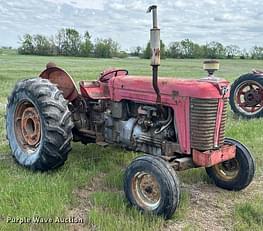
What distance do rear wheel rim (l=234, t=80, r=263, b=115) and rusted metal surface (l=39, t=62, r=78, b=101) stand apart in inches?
226

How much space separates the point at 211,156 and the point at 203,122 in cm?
36

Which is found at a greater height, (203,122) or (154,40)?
(154,40)

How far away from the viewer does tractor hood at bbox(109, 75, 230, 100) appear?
420cm

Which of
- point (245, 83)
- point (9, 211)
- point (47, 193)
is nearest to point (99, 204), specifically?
point (47, 193)

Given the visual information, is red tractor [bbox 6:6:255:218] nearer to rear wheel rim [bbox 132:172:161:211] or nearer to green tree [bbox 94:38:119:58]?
rear wheel rim [bbox 132:172:161:211]

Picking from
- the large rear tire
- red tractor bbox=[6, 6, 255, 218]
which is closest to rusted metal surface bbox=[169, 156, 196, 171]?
red tractor bbox=[6, 6, 255, 218]

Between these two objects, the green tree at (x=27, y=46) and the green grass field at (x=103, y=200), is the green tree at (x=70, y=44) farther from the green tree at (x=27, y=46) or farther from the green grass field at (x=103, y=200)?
the green grass field at (x=103, y=200)

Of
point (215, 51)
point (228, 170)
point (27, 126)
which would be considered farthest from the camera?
point (215, 51)

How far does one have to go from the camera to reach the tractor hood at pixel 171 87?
4.20 meters

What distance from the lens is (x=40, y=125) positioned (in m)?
5.24

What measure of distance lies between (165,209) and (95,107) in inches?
78.4

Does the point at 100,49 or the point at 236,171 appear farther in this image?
the point at 100,49

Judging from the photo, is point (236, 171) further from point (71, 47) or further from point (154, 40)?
point (71, 47)

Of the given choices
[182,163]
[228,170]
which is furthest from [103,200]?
[228,170]
